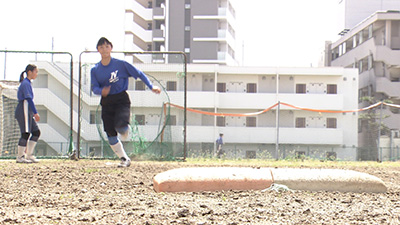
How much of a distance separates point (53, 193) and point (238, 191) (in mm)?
1881

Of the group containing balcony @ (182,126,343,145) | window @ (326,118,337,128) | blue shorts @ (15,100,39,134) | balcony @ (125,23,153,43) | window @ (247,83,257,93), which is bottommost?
balcony @ (182,126,343,145)

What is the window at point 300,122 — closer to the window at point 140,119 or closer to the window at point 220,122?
the window at point 220,122

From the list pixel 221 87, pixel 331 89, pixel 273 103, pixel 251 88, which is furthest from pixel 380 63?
pixel 221 87

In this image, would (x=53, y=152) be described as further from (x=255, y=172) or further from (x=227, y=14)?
(x=227, y=14)

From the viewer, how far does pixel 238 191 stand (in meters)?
5.66

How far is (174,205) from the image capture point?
14.7 feet

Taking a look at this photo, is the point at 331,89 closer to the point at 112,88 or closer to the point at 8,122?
the point at 8,122

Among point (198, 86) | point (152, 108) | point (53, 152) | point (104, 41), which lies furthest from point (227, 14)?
point (104, 41)

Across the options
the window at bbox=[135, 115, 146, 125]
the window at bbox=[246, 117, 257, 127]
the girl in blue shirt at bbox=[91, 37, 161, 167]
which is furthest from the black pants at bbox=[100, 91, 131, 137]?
the window at bbox=[246, 117, 257, 127]

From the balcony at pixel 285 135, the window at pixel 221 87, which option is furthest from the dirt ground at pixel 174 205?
the window at pixel 221 87

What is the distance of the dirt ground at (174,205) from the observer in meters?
3.81

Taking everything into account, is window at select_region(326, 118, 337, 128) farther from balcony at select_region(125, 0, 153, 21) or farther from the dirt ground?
the dirt ground

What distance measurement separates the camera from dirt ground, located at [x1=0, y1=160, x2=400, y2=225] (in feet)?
12.5

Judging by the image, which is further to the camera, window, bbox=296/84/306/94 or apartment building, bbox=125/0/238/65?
apartment building, bbox=125/0/238/65
